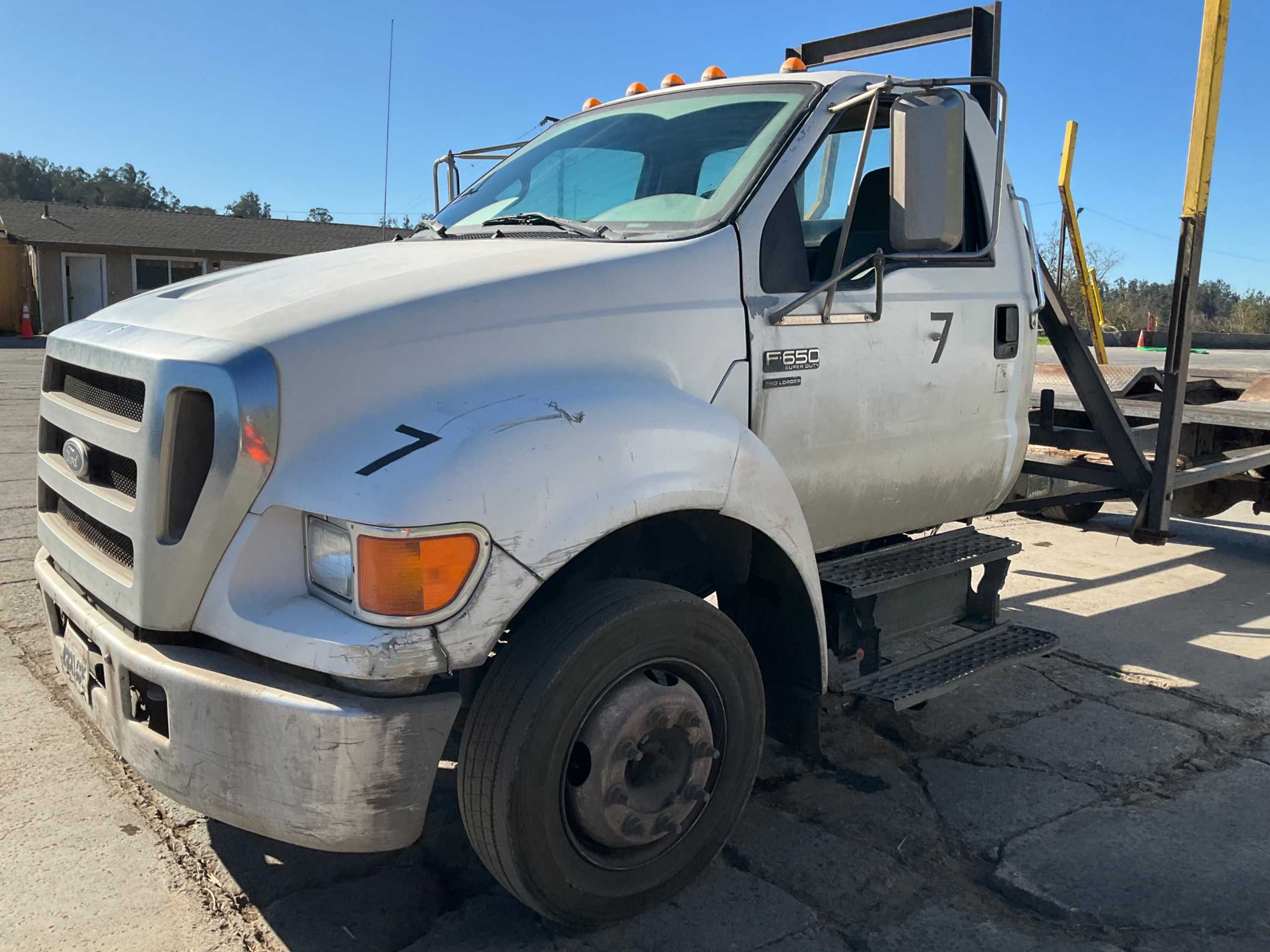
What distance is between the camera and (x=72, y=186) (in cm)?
8181

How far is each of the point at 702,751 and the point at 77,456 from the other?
185cm

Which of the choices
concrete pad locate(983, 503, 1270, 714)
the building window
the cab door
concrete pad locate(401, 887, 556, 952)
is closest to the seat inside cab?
the cab door

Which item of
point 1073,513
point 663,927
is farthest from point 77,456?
point 1073,513

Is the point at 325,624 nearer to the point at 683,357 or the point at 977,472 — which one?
the point at 683,357

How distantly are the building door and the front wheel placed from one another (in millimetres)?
35106

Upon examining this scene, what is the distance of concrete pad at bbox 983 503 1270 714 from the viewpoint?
492 cm

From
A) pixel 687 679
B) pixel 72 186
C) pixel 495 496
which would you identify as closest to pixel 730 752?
pixel 687 679

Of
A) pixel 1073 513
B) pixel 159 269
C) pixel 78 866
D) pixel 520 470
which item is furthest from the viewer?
pixel 159 269

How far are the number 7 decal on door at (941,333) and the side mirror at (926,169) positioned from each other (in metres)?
0.46

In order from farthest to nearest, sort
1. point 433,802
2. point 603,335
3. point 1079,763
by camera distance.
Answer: point 1079,763, point 433,802, point 603,335

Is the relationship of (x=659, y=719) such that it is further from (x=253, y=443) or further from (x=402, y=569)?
(x=253, y=443)

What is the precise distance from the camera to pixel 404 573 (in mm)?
2211

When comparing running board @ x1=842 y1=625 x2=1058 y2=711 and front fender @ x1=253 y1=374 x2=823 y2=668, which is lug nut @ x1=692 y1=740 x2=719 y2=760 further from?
running board @ x1=842 y1=625 x2=1058 y2=711

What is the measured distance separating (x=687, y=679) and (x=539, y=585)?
0.60 meters
